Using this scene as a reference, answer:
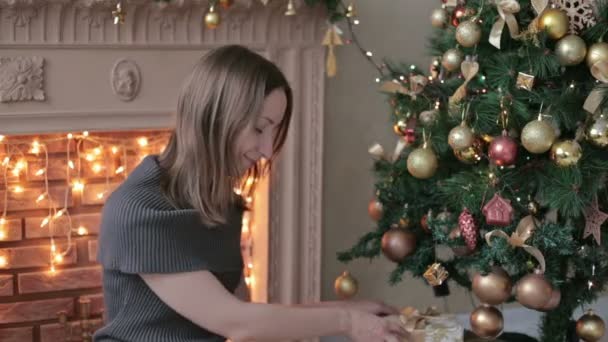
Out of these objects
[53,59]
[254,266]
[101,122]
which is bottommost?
[254,266]

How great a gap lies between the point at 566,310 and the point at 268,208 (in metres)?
0.92

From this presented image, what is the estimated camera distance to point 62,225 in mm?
2523

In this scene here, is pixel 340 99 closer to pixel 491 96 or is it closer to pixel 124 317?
pixel 491 96

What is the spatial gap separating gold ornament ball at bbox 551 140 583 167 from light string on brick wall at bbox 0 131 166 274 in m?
1.26

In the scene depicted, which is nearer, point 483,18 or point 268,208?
point 483,18

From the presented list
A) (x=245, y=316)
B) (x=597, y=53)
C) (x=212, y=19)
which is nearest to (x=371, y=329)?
(x=245, y=316)

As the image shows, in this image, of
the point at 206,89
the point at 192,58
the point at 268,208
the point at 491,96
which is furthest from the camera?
the point at 268,208

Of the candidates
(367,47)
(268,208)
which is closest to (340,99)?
(367,47)

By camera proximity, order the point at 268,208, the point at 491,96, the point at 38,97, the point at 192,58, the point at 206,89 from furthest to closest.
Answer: the point at 268,208 < the point at 192,58 < the point at 38,97 < the point at 491,96 < the point at 206,89

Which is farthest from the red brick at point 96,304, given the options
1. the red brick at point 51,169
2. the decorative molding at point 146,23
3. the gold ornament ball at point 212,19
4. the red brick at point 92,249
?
the gold ornament ball at point 212,19

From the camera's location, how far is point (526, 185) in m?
1.86

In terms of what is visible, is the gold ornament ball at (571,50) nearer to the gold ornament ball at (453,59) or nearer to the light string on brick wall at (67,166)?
the gold ornament ball at (453,59)

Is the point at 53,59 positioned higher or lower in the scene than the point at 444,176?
higher

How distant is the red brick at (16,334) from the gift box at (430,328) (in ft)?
3.68
